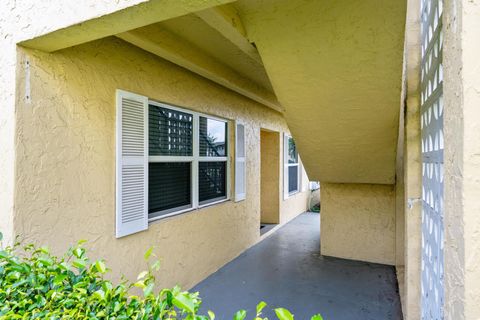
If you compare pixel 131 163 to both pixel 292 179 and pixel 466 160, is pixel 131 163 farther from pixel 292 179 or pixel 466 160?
pixel 292 179

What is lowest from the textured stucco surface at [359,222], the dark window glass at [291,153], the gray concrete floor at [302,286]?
the gray concrete floor at [302,286]

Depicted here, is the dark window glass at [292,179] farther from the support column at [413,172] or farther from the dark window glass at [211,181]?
the support column at [413,172]

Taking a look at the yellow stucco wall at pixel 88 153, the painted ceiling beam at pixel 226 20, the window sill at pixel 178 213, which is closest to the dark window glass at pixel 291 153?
the window sill at pixel 178 213

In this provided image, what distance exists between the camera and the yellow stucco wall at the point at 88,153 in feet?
7.06

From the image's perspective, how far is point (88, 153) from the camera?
8.59ft

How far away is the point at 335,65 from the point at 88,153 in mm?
2408

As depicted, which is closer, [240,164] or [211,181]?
[211,181]

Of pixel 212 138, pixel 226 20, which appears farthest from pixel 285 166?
pixel 226 20

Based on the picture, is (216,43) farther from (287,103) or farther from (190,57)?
(287,103)

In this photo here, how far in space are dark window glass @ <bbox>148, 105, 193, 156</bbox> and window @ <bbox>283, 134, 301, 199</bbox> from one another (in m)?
4.24

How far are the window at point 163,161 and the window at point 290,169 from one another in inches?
126

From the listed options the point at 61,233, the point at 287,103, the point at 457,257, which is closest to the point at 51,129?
A: the point at 61,233

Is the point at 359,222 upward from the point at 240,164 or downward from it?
downward

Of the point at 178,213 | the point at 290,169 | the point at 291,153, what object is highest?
the point at 291,153
